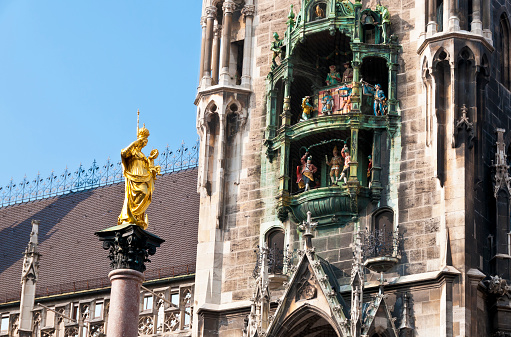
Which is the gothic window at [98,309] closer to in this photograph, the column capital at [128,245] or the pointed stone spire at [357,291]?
the pointed stone spire at [357,291]

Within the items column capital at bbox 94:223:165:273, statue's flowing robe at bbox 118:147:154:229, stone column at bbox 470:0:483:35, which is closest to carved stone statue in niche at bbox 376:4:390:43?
stone column at bbox 470:0:483:35

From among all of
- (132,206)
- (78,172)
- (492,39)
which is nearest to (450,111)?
(492,39)

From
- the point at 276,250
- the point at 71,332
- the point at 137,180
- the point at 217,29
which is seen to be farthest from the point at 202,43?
the point at 71,332

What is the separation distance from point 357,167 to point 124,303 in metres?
8.70

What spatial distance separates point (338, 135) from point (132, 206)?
7.67m

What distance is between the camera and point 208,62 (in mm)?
41156

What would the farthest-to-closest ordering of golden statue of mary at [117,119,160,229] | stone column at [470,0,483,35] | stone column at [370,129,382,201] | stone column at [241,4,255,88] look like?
stone column at [241,4,255,88] → stone column at [470,0,483,35] → stone column at [370,129,382,201] → golden statue of mary at [117,119,160,229]

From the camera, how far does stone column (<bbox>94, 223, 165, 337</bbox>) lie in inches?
1237

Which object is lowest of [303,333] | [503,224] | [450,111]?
[303,333]

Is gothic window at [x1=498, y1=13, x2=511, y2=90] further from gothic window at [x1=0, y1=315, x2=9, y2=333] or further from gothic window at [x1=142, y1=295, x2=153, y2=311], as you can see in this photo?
gothic window at [x1=0, y1=315, x2=9, y2=333]

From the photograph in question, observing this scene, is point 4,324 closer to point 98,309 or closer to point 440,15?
point 98,309

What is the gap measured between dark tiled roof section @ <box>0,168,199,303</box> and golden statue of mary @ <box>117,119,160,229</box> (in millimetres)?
9666

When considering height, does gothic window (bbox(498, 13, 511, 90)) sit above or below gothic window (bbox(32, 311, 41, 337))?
above

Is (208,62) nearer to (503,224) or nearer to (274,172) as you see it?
(274,172)
